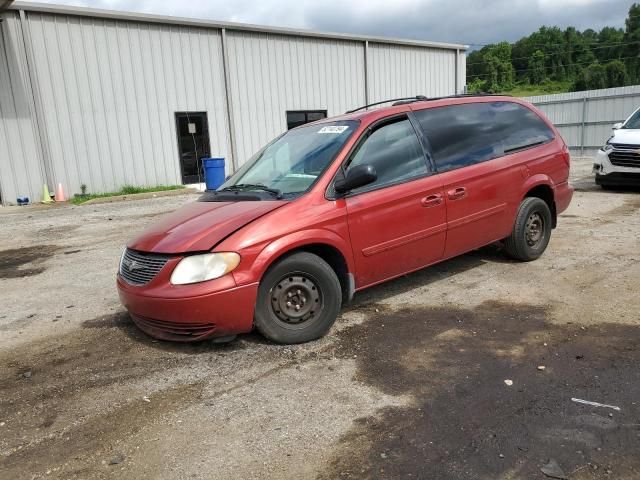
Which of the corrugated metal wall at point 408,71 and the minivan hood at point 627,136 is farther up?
the corrugated metal wall at point 408,71

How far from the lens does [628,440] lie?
2713 millimetres

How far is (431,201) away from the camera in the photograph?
190 inches

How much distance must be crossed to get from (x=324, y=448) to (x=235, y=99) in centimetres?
1605

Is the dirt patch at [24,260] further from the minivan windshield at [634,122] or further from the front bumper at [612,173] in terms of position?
the minivan windshield at [634,122]

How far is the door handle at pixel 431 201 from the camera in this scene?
4.77 meters

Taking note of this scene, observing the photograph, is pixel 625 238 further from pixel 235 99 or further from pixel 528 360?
pixel 235 99

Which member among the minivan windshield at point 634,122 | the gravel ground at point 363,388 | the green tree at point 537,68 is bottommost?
the gravel ground at point 363,388

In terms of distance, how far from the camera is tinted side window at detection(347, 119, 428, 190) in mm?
4613

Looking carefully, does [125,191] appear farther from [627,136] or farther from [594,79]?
[594,79]

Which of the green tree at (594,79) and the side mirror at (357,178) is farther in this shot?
the green tree at (594,79)

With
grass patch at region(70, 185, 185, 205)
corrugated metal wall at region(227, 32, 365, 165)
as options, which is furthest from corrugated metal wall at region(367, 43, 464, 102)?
grass patch at region(70, 185, 185, 205)

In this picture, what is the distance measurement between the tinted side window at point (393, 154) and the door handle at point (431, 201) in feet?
0.77

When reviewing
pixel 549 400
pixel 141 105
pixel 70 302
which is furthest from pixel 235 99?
pixel 549 400

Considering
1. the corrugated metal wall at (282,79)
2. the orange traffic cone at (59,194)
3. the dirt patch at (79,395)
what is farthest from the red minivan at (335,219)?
the corrugated metal wall at (282,79)
